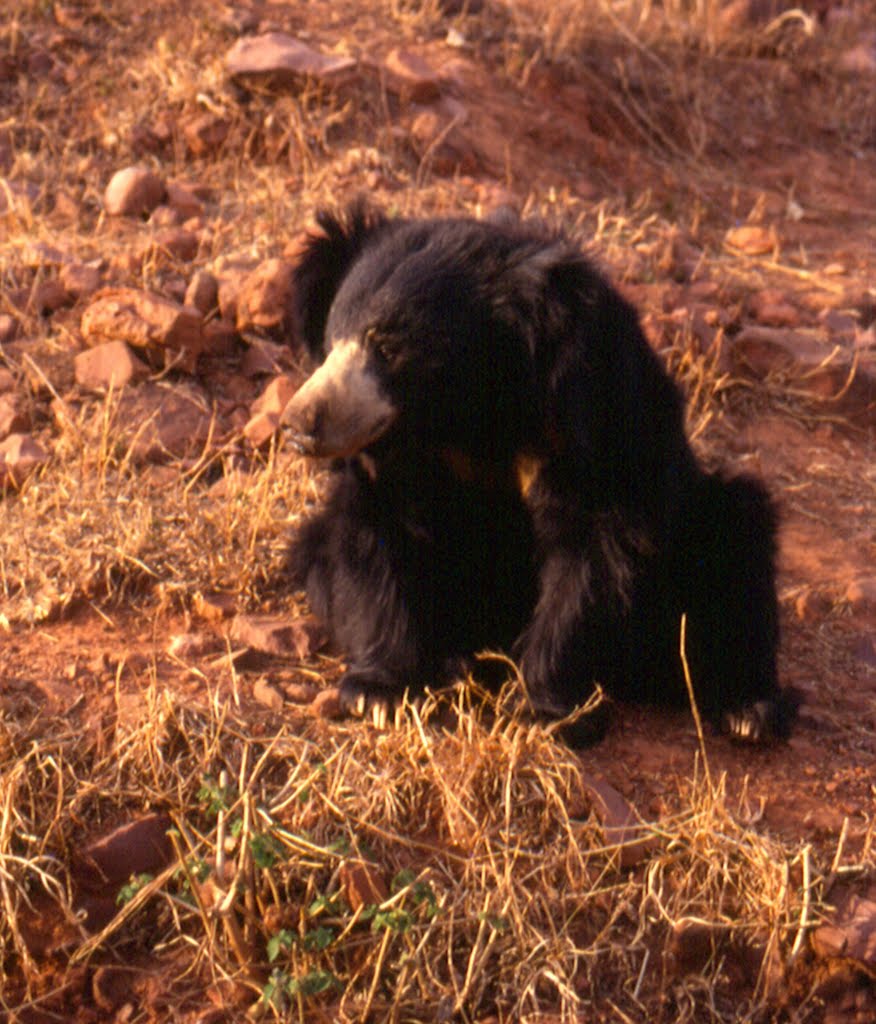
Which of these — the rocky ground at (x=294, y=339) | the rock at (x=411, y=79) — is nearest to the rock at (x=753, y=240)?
the rocky ground at (x=294, y=339)

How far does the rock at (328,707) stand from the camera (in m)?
3.80

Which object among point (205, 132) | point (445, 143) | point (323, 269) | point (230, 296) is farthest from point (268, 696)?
point (445, 143)

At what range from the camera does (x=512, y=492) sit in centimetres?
373

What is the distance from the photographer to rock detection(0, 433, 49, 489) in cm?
470

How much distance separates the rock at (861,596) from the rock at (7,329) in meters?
2.82

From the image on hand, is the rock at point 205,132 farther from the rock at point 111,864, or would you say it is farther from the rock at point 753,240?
the rock at point 111,864

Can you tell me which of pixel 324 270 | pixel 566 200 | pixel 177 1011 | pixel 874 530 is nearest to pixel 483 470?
pixel 324 270

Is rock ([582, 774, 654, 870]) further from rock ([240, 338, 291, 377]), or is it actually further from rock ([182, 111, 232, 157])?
rock ([182, 111, 232, 157])

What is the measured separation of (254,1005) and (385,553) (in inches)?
44.3

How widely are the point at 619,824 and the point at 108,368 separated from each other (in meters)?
2.48

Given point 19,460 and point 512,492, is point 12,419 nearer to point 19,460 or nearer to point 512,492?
point 19,460

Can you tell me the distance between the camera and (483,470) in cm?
370

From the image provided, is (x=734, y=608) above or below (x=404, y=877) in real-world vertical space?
above

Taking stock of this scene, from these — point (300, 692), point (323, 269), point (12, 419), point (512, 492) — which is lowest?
point (12, 419)
